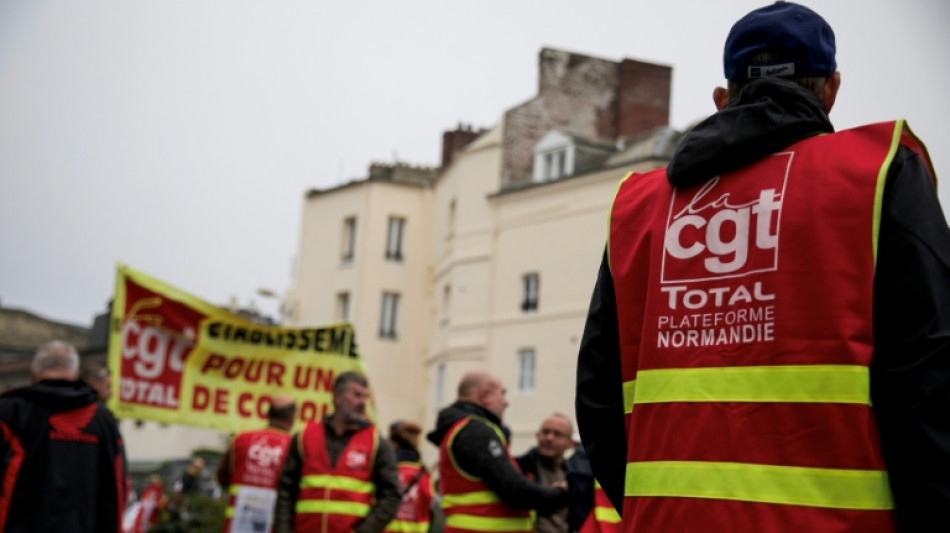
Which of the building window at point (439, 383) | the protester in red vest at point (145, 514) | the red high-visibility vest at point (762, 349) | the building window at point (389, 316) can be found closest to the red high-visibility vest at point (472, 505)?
the red high-visibility vest at point (762, 349)

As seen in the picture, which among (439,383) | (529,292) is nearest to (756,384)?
(529,292)

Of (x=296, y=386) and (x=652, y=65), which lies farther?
(x=652, y=65)

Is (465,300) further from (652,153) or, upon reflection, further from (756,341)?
(756,341)

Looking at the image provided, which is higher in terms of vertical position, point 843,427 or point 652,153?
point 652,153

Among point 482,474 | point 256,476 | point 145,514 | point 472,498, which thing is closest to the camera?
point 482,474

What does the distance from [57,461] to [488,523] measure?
291 centimetres

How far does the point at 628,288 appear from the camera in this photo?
3.44 m

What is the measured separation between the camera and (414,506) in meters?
12.5

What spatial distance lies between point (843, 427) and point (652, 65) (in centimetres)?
4840

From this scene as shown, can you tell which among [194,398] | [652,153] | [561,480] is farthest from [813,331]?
[652,153]

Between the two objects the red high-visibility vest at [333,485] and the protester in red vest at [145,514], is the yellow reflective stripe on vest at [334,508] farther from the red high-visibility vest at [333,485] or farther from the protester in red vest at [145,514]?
the protester in red vest at [145,514]

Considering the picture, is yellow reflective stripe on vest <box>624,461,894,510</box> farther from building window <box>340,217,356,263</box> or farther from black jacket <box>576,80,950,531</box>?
building window <box>340,217,356,263</box>

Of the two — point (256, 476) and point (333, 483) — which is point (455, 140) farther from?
point (333, 483)

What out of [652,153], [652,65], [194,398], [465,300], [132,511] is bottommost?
[132,511]
